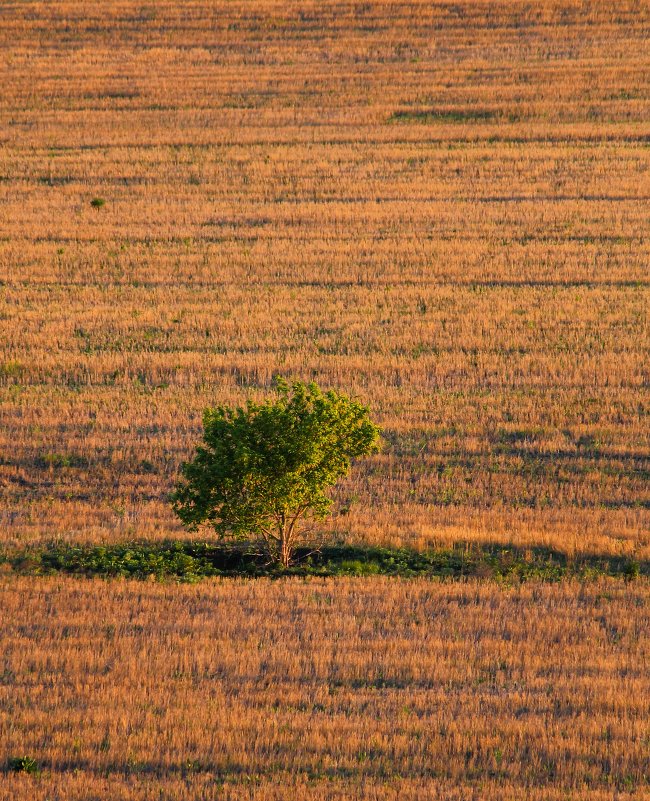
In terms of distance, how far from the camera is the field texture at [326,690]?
11758 millimetres

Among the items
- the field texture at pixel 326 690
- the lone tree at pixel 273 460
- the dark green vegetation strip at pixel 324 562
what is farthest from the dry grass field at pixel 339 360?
the lone tree at pixel 273 460

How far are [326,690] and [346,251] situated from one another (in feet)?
87.1

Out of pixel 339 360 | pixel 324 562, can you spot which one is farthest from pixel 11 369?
pixel 324 562

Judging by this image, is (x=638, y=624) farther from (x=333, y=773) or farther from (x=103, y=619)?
(x=103, y=619)

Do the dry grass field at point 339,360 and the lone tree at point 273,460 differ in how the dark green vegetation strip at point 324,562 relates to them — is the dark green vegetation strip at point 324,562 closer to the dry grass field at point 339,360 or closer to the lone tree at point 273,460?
the dry grass field at point 339,360

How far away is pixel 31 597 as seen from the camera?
672 inches

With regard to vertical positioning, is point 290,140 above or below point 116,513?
above

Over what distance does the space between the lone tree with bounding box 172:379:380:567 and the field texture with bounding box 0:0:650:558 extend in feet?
5.59

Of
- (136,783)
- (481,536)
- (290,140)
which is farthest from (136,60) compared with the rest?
(136,783)

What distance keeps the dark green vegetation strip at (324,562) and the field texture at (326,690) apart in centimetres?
60

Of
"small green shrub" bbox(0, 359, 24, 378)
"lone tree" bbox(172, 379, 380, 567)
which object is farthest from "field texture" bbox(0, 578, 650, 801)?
"small green shrub" bbox(0, 359, 24, 378)

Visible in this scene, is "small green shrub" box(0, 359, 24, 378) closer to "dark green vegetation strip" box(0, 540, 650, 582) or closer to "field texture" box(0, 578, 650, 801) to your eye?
"dark green vegetation strip" box(0, 540, 650, 582)

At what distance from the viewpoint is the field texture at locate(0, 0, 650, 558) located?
23.0 meters

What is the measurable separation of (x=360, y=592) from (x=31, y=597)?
14.6ft
